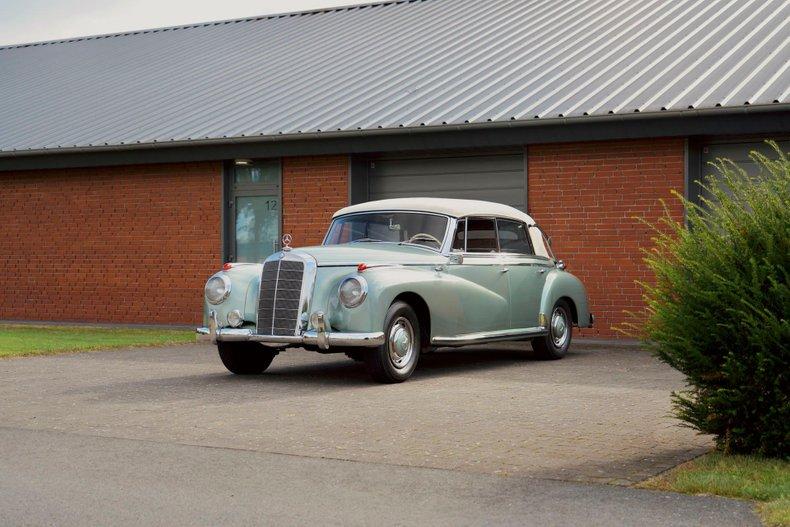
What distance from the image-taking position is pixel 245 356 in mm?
11945

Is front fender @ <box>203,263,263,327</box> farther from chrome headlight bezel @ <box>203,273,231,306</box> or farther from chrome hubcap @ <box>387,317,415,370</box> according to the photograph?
chrome hubcap @ <box>387,317,415,370</box>

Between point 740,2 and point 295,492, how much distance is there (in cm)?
1567

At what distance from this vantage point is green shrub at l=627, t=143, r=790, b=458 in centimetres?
657

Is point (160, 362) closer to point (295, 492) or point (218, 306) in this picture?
point (218, 306)

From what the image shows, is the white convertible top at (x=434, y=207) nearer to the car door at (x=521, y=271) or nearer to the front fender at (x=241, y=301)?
the car door at (x=521, y=271)

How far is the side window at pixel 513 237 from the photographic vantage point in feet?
43.6

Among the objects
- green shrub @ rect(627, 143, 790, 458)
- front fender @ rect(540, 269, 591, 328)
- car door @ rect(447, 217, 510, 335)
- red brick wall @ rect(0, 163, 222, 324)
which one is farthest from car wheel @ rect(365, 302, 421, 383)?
red brick wall @ rect(0, 163, 222, 324)

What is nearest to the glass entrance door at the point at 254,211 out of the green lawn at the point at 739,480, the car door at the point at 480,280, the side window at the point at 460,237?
the car door at the point at 480,280

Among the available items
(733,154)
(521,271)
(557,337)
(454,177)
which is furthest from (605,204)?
(521,271)

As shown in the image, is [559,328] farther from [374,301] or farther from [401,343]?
[374,301]

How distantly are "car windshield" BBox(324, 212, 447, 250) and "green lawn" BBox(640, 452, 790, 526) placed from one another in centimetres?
586

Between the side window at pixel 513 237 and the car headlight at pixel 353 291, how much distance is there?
2816 millimetres

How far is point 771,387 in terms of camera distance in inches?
261

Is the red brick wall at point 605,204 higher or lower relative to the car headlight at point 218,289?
higher
